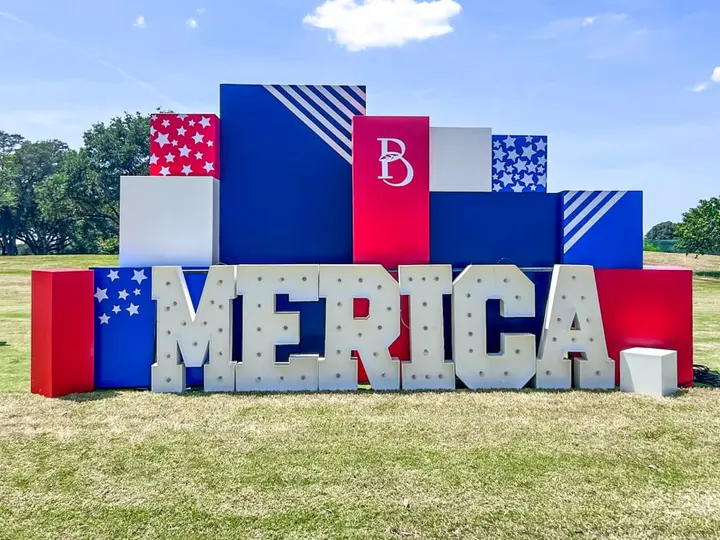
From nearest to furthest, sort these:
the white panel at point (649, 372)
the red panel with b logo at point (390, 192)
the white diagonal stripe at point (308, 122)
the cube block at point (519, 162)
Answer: the white panel at point (649, 372), the red panel with b logo at point (390, 192), the white diagonal stripe at point (308, 122), the cube block at point (519, 162)

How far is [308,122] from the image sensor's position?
641 cm

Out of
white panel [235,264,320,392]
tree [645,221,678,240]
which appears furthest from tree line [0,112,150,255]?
tree [645,221,678,240]

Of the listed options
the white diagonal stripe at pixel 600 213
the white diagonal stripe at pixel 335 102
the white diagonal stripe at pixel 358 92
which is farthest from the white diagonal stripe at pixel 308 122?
the white diagonal stripe at pixel 600 213

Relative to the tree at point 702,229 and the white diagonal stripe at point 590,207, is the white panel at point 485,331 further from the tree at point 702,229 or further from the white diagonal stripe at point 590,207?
the tree at point 702,229

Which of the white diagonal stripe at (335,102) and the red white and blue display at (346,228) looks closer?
the red white and blue display at (346,228)

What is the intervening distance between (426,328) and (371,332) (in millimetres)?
612

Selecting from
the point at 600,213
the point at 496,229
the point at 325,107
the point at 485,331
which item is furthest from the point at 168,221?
the point at 600,213

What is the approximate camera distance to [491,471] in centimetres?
322

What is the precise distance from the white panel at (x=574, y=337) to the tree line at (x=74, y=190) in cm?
3157

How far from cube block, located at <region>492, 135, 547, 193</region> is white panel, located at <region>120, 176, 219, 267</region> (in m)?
5.43

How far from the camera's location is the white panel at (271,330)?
524 centimetres

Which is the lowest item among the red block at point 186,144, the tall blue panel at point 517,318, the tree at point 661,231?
the tall blue panel at point 517,318

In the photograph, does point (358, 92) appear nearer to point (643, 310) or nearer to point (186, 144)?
point (186, 144)

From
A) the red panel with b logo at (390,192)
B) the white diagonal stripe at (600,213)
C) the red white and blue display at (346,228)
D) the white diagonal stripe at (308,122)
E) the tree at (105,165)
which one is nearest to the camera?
the red white and blue display at (346,228)
